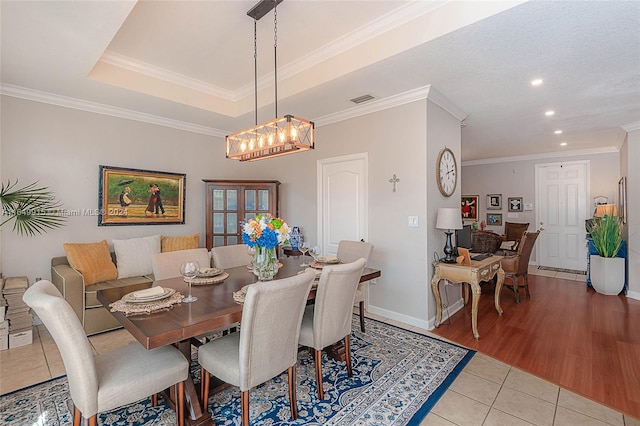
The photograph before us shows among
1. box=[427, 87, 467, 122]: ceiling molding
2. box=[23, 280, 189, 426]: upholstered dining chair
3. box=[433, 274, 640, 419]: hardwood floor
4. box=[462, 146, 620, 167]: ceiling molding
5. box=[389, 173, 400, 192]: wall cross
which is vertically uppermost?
box=[427, 87, 467, 122]: ceiling molding

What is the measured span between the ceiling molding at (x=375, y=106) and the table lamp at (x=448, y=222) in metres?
1.27

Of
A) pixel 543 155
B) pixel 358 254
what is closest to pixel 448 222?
pixel 358 254

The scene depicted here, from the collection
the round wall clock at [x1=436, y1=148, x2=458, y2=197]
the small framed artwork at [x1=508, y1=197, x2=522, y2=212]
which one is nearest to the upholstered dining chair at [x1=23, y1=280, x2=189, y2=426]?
the round wall clock at [x1=436, y1=148, x2=458, y2=197]

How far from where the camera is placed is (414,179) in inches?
135

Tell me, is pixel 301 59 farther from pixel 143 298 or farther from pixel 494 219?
pixel 494 219

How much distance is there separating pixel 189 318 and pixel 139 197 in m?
3.11

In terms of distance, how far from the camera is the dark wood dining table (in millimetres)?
1502

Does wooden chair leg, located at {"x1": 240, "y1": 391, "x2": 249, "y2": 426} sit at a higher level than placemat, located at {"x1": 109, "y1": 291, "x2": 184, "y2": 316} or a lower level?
lower

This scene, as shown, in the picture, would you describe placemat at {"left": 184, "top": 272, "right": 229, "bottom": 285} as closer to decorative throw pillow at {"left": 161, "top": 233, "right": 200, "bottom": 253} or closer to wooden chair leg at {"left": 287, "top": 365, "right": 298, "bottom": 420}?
wooden chair leg at {"left": 287, "top": 365, "right": 298, "bottom": 420}

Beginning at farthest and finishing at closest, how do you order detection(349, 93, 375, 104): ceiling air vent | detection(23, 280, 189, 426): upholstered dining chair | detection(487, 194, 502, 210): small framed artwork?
detection(487, 194, 502, 210): small framed artwork, detection(349, 93, 375, 104): ceiling air vent, detection(23, 280, 189, 426): upholstered dining chair

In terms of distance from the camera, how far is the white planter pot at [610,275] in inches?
185

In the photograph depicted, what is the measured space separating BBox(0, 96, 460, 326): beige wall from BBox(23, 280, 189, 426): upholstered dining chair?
2.51 metres

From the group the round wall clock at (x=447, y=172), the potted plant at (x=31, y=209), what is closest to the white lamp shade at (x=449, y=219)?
the round wall clock at (x=447, y=172)

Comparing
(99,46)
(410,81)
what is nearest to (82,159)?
(99,46)
